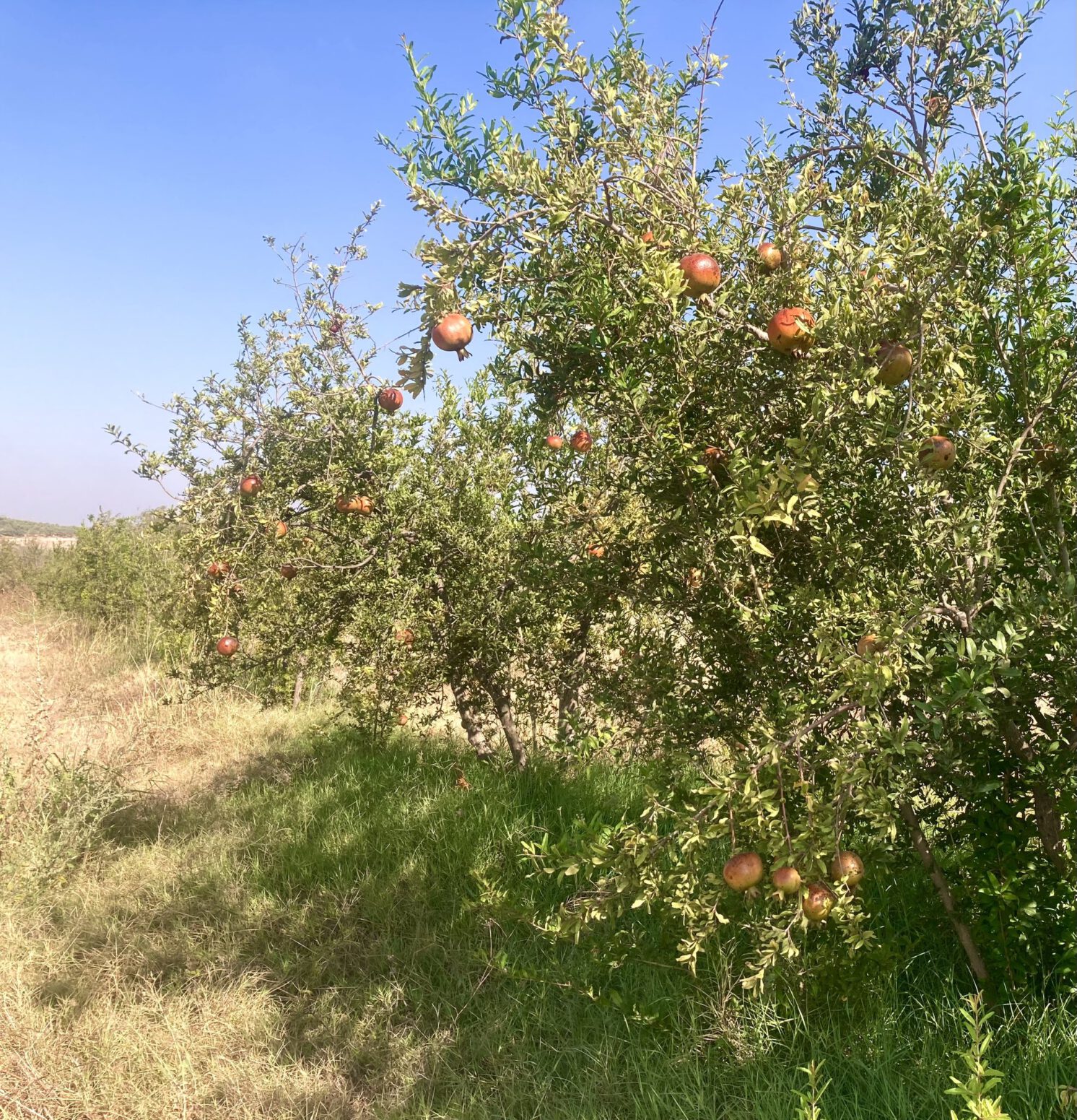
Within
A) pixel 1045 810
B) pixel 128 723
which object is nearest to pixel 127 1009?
pixel 1045 810

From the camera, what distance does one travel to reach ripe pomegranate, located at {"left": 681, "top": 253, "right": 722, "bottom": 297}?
2.00 meters

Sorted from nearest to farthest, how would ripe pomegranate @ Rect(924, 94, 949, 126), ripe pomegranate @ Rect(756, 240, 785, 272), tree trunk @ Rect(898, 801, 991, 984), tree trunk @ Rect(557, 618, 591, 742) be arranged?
1. ripe pomegranate @ Rect(756, 240, 785, 272)
2. tree trunk @ Rect(898, 801, 991, 984)
3. ripe pomegranate @ Rect(924, 94, 949, 126)
4. tree trunk @ Rect(557, 618, 591, 742)

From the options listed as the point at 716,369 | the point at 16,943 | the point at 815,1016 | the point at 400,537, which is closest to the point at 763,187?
the point at 716,369

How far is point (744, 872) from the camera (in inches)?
70.5

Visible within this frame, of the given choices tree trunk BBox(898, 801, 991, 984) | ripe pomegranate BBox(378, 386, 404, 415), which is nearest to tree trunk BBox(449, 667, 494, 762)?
ripe pomegranate BBox(378, 386, 404, 415)

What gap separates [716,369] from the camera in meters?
2.19

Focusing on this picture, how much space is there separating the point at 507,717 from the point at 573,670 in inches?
40.4

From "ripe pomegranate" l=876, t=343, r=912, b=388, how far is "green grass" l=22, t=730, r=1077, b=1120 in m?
1.32

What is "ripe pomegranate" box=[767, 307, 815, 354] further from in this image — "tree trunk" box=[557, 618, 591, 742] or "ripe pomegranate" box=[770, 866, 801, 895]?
"tree trunk" box=[557, 618, 591, 742]

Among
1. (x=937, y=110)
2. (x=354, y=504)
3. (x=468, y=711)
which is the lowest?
(x=468, y=711)

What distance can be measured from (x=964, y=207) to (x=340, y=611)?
3.76 metres

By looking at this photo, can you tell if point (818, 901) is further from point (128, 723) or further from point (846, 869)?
point (128, 723)

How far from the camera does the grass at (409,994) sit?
243cm

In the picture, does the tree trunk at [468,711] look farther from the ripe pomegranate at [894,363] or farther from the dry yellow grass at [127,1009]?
the ripe pomegranate at [894,363]
